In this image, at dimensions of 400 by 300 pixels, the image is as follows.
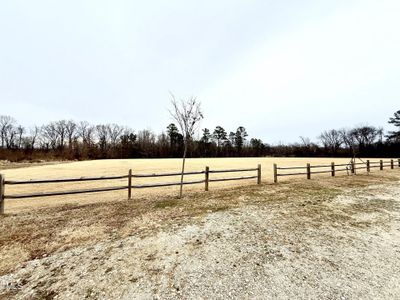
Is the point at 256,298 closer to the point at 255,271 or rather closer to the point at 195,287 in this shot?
the point at 255,271

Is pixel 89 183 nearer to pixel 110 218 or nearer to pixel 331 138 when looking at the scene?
pixel 110 218

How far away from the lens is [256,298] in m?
3.10

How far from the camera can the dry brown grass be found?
15.8 ft

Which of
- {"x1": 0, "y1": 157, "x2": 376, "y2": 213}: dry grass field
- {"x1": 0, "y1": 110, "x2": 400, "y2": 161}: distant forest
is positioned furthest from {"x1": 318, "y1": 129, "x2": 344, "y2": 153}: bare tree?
{"x1": 0, "y1": 157, "x2": 376, "y2": 213}: dry grass field

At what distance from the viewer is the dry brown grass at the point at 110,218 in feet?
15.8

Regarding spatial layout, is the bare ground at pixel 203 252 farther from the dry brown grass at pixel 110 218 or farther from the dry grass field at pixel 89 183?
the dry grass field at pixel 89 183

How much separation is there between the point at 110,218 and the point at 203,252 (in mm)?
3402

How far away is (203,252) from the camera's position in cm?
438

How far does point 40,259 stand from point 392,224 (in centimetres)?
842

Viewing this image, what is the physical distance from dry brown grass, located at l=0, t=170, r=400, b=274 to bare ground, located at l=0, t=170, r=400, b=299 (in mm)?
33

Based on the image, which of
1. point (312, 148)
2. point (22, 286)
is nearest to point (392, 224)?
point (22, 286)

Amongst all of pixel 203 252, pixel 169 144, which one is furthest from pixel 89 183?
pixel 169 144

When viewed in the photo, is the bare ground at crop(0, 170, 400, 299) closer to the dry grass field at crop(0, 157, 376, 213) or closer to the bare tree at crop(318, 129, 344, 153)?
the dry grass field at crop(0, 157, 376, 213)

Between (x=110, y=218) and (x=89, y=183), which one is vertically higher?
(x=110, y=218)
